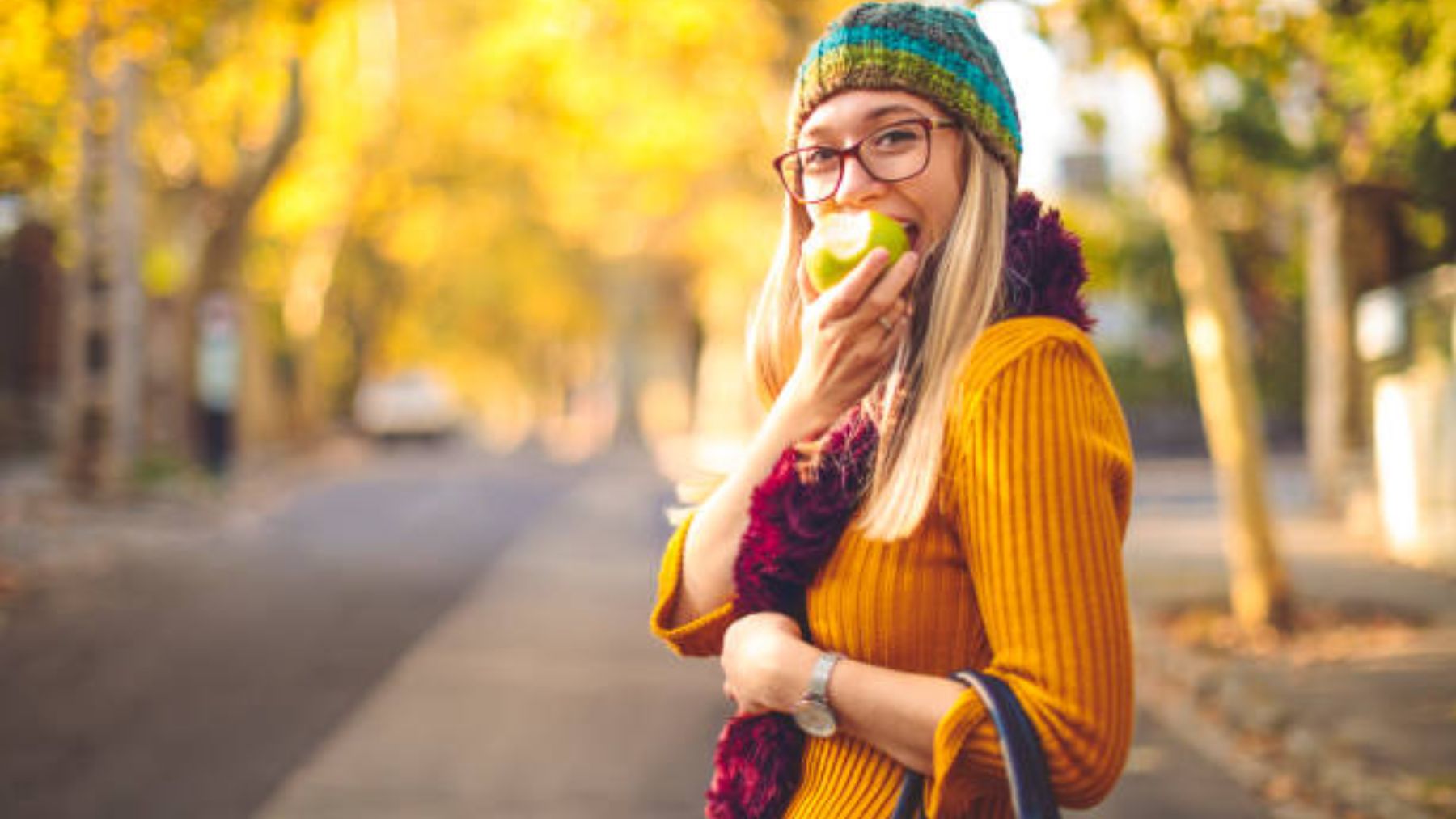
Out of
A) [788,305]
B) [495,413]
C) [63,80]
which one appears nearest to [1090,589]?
[788,305]

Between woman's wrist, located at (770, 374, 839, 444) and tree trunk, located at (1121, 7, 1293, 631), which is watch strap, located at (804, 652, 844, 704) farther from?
tree trunk, located at (1121, 7, 1293, 631)

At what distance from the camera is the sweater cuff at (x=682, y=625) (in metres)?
1.92

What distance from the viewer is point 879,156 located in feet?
5.85

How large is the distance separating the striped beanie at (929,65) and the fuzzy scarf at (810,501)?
0.35ft

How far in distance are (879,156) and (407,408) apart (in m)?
37.8

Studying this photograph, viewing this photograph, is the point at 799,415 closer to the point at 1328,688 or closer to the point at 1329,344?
the point at 1328,688

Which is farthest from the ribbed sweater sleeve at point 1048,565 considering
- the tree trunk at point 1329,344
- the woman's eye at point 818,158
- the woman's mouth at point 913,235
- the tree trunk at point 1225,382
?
the tree trunk at point 1329,344

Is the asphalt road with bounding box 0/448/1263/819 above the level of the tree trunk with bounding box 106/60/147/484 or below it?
below

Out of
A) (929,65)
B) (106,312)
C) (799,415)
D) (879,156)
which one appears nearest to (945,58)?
(929,65)

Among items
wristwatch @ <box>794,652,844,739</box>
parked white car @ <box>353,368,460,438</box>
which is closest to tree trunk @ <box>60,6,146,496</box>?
wristwatch @ <box>794,652,844,739</box>

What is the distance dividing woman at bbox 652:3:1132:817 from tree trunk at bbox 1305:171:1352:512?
52.9 ft

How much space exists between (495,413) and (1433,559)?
3981 inches

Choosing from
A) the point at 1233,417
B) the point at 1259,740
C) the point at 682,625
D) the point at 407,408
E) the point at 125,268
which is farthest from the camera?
the point at 407,408

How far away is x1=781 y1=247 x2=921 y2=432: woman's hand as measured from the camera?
1.64m
